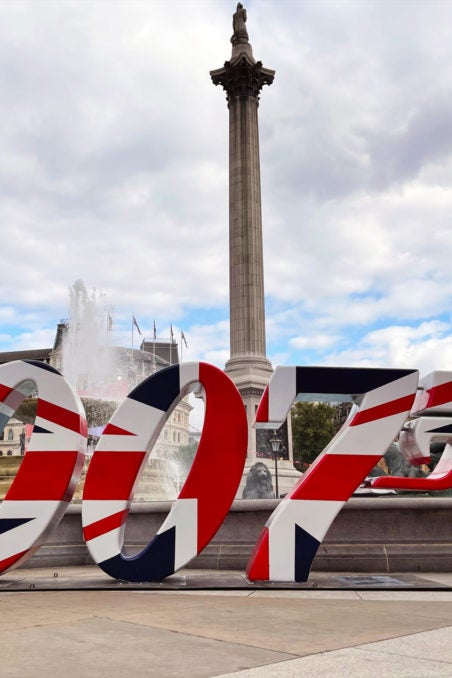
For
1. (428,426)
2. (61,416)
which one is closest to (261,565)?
(428,426)

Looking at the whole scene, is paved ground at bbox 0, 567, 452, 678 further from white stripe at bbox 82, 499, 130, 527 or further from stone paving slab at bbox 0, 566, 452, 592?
white stripe at bbox 82, 499, 130, 527

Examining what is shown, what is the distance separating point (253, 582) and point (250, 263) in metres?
40.1

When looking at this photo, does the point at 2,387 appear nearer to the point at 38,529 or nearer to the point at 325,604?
the point at 38,529

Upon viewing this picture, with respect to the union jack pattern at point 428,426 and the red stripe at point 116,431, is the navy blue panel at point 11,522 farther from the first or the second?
the union jack pattern at point 428,426

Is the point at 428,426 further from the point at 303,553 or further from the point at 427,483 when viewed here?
the point at 303,553

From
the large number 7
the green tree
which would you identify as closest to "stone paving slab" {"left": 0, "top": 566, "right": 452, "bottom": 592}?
the large number 7

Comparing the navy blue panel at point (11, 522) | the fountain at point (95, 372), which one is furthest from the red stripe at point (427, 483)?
the fountain at point (95, 372)

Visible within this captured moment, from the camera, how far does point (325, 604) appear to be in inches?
319

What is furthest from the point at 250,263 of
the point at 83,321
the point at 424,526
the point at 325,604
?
the point at 325,604

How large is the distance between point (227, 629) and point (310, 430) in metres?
72.4

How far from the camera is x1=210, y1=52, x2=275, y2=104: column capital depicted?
52875mm

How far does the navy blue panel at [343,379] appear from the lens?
1031 cm

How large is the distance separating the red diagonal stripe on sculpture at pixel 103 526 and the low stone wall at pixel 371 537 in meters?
3.40

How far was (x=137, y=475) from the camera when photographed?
1009 cm
